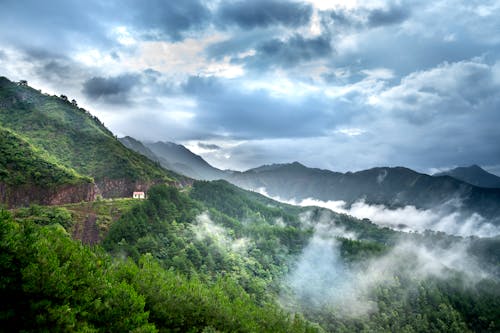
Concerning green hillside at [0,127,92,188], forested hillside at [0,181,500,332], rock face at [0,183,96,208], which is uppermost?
green hillside at [0,127,92,188]

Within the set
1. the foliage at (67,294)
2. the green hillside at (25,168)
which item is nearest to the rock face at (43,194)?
the green hillside at (25,168)

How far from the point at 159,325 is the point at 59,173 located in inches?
4553

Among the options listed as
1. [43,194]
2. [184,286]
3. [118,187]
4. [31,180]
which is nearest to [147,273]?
[184,286]

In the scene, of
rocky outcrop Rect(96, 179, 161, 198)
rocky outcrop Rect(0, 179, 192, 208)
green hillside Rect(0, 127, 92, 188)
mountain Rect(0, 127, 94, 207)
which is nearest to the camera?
rocky outcrop Rect(0, 179, 192, 208)

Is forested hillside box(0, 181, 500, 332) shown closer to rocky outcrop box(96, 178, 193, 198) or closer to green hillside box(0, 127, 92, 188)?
green hillside box(0, 127, 92, 188)

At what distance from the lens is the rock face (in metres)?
119

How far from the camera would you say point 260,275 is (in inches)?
6427

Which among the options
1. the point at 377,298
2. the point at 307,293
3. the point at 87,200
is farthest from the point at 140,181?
the point at 377,298

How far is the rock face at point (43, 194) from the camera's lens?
119250 millimetres

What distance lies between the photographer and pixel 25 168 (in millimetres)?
132375

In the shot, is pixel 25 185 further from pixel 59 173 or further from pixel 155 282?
pixel 155 282

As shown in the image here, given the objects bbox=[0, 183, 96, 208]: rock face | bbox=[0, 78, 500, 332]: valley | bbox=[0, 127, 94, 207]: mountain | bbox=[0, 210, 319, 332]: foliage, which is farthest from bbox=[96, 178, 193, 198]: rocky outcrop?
bbox=[0, 210, 319, 332]: foliage

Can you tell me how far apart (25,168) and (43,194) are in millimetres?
13366

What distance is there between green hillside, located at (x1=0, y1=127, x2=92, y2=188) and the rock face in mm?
1759
